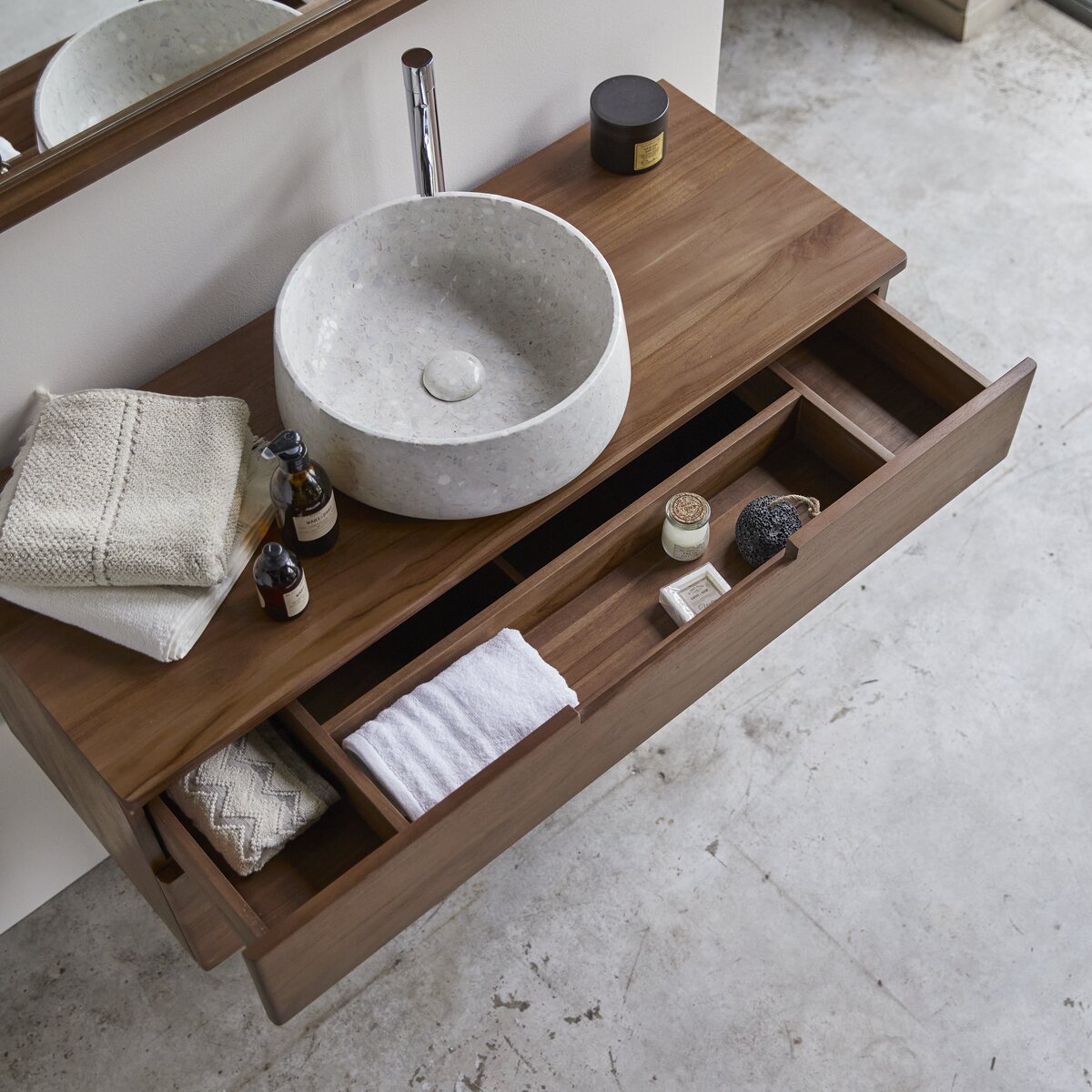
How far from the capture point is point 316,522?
1336mm

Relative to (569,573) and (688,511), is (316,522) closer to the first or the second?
(569,573)

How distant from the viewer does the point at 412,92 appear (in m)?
1.40

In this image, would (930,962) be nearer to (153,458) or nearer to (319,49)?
(153,458)

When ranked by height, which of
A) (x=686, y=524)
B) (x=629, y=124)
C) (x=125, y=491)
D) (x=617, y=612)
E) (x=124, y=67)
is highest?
(x=124, y=67)

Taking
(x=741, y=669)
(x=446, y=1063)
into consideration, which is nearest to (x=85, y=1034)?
(x=446, y=1063)

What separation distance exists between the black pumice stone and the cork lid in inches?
2.3

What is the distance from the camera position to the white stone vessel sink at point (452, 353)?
1324mm

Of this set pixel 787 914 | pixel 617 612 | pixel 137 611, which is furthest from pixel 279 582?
pixel 787 914

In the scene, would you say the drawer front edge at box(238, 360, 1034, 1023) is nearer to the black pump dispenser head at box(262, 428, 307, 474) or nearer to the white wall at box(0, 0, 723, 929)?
the black pump dispenser head at box(262, 428, 307, 474)

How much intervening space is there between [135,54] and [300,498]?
1.59 ft

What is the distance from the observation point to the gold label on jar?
5.36ft

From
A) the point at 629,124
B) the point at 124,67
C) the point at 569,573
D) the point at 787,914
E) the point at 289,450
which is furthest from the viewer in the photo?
the point at 787,914

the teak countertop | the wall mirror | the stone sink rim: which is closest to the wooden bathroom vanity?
the teak countertop

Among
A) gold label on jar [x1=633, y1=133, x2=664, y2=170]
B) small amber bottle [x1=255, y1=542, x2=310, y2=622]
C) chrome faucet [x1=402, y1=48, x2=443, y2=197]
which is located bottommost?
small amber bottle [x1=255, y1=542, x2=310, y2=622]
